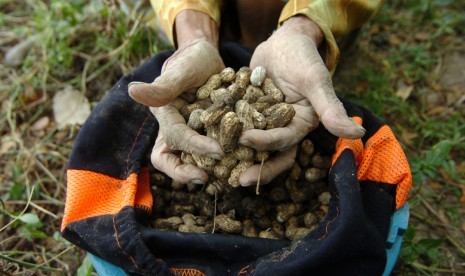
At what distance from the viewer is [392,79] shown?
250 cm

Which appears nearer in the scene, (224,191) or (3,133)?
(224,191)

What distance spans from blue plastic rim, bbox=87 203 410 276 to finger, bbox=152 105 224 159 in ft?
1.46

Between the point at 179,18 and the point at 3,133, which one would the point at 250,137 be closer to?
the point at 179,18

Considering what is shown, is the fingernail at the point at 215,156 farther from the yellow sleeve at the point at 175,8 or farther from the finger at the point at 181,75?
the yellow sleeve at the point at 175,8

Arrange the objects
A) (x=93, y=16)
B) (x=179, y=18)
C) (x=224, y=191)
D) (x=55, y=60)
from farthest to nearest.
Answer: (x=93, y=16), (x=55, y=60), (x=179, y=18), (x=224, y=191)

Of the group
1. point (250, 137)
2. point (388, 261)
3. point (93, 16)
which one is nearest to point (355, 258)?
point (388, 261)

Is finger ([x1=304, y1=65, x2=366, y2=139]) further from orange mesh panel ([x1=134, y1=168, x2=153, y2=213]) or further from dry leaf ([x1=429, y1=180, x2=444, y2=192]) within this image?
dry leaf ([x1=429, y1=180, x2=444, y2=192])

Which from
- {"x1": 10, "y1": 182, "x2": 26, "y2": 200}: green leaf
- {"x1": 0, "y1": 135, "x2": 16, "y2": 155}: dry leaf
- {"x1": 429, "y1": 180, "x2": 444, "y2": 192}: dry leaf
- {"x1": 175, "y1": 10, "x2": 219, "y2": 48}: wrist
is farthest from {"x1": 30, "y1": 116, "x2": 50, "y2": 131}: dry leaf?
A: {"x1": 429, "y1": 180, "x2": 444, "y2": 192}: dry leaf

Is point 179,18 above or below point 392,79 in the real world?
above

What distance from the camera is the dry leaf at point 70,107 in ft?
7.72

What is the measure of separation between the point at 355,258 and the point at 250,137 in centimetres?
48

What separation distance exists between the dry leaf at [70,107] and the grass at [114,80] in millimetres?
43

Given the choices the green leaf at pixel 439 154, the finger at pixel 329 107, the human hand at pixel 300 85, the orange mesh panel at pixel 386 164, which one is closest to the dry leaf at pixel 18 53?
the human hand at pixel 300 85

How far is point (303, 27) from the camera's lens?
174cm
